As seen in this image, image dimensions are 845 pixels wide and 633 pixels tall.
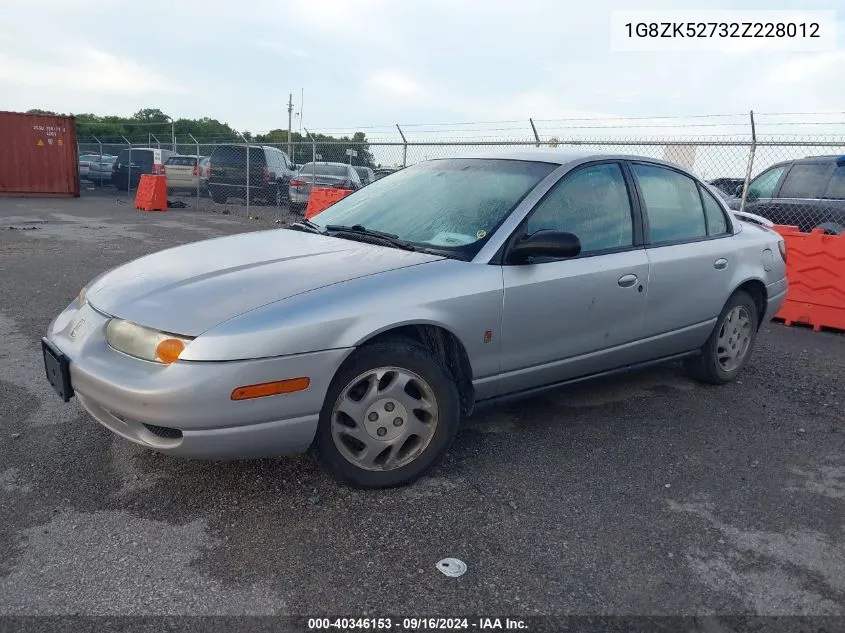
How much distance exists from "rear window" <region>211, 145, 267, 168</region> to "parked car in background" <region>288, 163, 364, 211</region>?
5.04ft

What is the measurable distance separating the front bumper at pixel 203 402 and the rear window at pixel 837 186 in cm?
788

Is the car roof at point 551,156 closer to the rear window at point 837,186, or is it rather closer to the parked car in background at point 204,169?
the rear window at point 837,186

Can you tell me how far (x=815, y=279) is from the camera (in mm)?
6988

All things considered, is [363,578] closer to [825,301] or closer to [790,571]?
[790,571]

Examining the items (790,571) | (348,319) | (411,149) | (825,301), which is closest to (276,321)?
(348,319)

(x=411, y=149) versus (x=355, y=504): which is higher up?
(x=411, y=149)

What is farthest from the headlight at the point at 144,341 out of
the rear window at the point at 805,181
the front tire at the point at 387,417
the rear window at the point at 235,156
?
the rear window at the point at 235,156

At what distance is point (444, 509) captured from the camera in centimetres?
308

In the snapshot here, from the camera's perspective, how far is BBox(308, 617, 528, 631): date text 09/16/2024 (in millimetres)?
2312

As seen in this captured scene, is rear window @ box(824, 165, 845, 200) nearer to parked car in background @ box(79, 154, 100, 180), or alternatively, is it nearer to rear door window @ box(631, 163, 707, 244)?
rear door window @ box(631, 163, 707, 244)

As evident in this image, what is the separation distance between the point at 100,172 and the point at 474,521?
27.4m

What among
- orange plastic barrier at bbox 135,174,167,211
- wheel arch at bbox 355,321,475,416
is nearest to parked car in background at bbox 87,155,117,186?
orange plastic barrier at bbox 135,174,167,211

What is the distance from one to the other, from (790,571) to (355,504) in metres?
1.73

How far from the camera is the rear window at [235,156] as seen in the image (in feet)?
59.8
